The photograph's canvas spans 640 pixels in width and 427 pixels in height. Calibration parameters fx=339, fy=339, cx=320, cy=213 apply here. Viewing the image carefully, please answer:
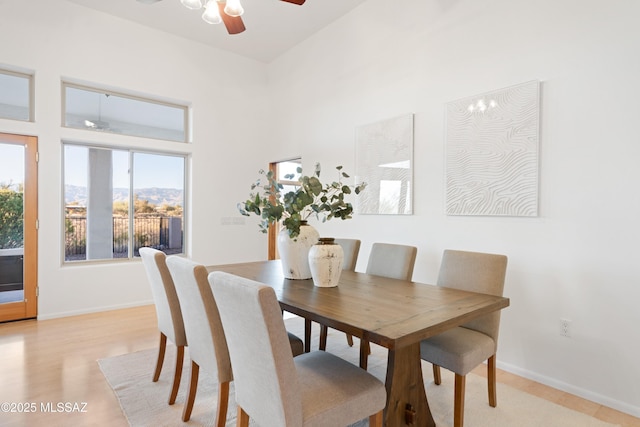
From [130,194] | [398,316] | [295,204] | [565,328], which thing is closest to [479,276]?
[565,328]

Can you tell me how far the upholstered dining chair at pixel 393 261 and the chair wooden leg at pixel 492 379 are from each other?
2.40 ft

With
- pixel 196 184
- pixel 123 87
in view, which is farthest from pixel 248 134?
pixel 123 87

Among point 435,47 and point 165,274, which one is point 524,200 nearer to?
point 435,47

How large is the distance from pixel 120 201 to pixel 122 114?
3.76 feet

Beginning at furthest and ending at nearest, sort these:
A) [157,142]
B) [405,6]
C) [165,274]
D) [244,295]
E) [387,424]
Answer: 1. [157,142]
2. [405,6]
3. [165,274]
4. [387,424]
5. [244,295]

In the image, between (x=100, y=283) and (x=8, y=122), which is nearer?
(x=8, y=122)

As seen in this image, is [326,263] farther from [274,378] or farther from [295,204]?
[274,378]

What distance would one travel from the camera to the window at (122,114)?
4.15m

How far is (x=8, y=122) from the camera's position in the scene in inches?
142

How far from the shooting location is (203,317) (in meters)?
1.67

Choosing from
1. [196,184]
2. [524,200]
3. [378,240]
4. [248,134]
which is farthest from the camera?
[248,134]

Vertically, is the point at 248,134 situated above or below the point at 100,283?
above

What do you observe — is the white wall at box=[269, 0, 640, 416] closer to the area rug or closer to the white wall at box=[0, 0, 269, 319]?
the area rug

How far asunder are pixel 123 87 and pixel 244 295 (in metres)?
4.29
